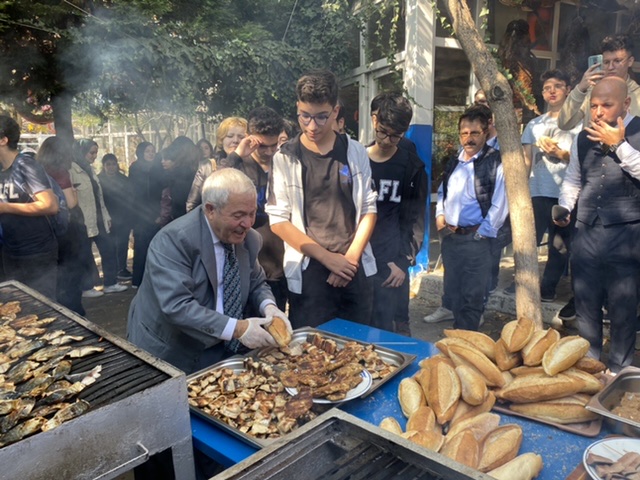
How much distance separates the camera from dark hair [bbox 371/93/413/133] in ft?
11.7

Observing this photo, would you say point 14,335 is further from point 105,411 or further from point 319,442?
point 319,442

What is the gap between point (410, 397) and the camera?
179 centimetres

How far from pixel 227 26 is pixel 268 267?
5.71 meters

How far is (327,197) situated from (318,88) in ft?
2.44

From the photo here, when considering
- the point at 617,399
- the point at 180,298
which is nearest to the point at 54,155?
the point at 180,298

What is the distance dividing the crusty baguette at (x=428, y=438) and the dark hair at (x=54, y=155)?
4977 mm

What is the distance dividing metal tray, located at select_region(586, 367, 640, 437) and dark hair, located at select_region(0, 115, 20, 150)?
436cm

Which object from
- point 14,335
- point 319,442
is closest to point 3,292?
point 14,335

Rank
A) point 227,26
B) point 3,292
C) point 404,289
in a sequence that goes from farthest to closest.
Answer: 1. point 227,26
2. point 404,289
3. point 3,292

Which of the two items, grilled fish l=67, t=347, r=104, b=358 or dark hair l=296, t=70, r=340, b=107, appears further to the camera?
dark hair l=296, t=70, r=340, b=107

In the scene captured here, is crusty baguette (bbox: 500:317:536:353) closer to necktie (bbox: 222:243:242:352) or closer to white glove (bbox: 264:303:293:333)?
white glove (bbox: 264:303:293:333)

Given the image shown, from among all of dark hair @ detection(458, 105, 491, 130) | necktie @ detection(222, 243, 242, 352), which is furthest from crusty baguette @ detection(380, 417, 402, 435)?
dark hair @ detection(458, 105, 491, 130)

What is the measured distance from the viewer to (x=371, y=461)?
1.05m

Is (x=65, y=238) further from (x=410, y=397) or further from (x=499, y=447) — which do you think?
(x=499, y=447)
